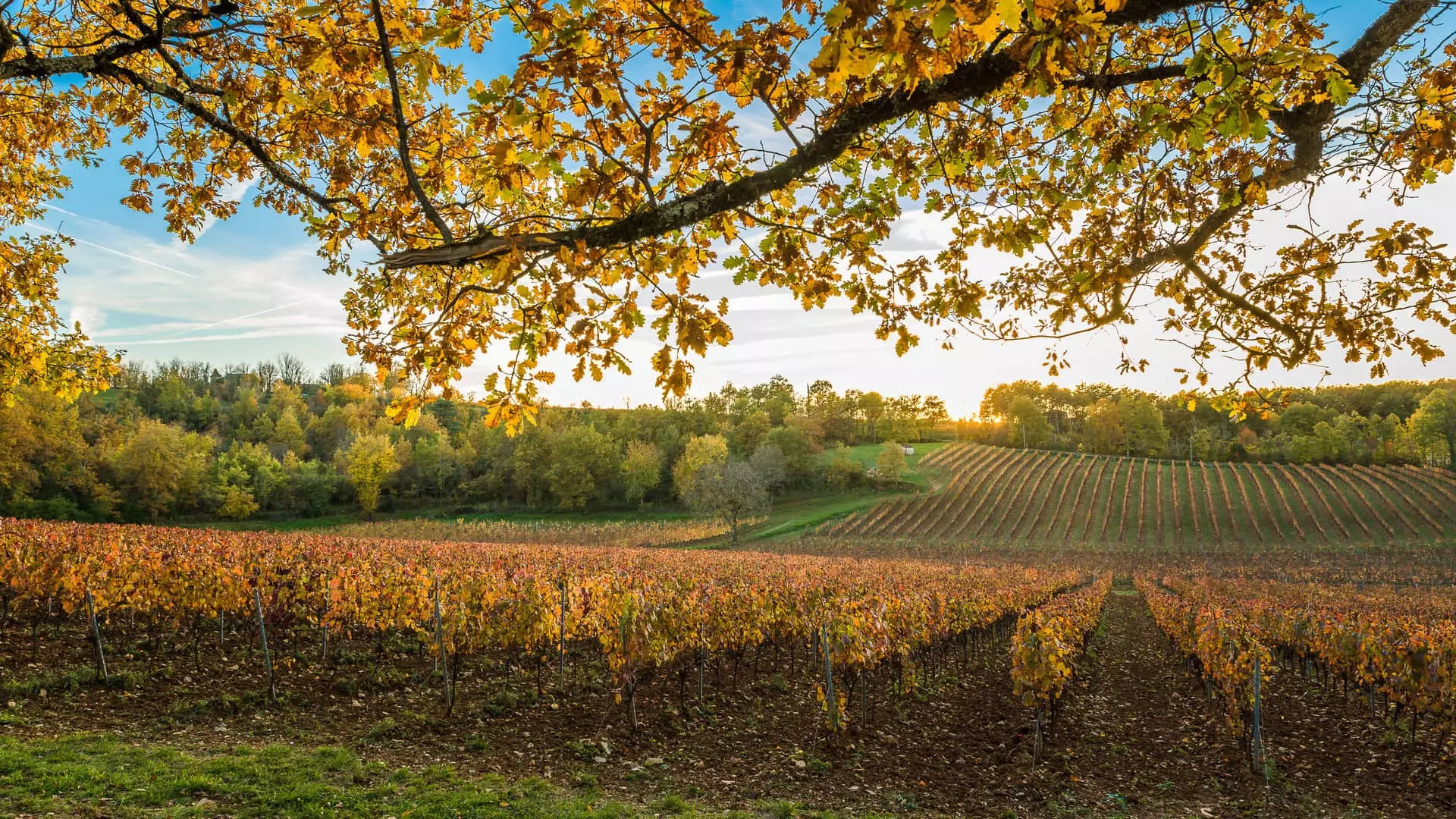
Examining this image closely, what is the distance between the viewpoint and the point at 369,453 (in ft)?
207

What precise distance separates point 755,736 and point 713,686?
8.13ft

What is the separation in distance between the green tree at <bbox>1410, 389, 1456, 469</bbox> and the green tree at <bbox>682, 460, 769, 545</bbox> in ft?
226

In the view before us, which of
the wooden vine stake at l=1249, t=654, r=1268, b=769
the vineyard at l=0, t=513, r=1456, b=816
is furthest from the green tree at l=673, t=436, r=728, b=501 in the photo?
the wooden vine stake at l=1249, t=654, r=1268, b=769

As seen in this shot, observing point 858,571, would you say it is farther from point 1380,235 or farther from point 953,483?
point 953,483

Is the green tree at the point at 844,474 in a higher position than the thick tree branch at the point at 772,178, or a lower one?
lower

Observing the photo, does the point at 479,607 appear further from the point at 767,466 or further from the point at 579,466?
the point at 579,466

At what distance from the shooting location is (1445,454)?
2736 inches

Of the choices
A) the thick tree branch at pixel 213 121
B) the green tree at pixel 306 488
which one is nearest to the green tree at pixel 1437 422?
the thick tree branch at pixel 213 121

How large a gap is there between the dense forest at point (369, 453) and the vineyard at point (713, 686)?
68.6 ft

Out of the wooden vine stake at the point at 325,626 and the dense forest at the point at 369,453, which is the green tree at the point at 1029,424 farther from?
the wooden vine stake at the point at 325,626

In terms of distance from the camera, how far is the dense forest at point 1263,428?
226 ft

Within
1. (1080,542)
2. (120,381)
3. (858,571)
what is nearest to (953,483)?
(1080,542)

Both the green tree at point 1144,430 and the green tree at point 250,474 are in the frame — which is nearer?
the green tree at point 250,474

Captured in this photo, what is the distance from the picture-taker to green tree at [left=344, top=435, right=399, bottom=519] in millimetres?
61531
